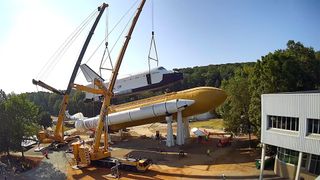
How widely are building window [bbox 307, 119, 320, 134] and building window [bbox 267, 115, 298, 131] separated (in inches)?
45.9

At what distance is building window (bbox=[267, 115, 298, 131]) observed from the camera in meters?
27.0

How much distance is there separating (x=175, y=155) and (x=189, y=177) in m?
10.6

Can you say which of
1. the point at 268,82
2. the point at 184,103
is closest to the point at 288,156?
the point at 268,82

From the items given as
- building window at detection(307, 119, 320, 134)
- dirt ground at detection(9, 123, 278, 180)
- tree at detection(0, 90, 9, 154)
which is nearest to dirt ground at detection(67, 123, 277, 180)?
dirt ground at detection(9, 123, 278, 180)

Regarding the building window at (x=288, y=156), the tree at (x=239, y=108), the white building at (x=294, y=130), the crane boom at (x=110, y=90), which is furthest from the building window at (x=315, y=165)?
the crane boom at (x=110, y=90)

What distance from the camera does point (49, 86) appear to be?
52062mm

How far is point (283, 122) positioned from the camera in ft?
92.1

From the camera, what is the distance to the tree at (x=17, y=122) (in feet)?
142

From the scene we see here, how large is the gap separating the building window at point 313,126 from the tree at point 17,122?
118 feet

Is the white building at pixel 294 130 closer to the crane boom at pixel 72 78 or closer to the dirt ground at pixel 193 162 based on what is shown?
the dirt ground at pixel 193 162

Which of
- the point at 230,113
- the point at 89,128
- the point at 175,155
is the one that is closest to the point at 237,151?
the point at 230,113

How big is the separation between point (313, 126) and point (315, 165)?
437 centimetres

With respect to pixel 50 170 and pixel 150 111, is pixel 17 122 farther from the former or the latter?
pixel 150 111

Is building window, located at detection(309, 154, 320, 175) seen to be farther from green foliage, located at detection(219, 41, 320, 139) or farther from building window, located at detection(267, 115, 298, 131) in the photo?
green foliage, located at detection(219, 41, 320, 139)
